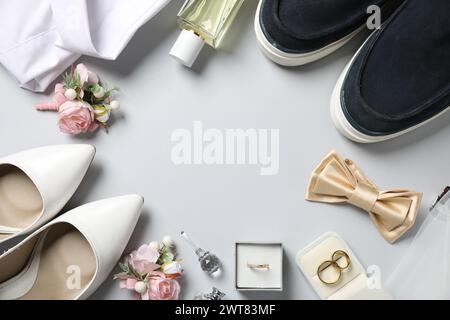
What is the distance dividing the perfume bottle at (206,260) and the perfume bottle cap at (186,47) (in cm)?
32

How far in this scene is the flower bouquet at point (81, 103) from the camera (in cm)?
94

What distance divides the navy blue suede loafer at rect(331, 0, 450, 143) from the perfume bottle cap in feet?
0.91

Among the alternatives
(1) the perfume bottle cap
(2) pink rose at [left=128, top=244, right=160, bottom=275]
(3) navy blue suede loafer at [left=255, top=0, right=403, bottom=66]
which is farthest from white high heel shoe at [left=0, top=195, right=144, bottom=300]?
(3) navy blue suede loafer at [left=255, top=0, right=403, bottom=66]

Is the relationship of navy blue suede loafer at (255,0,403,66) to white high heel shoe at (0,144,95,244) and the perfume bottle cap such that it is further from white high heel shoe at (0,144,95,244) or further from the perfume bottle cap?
white high heel shoe at (0,144,95,244)

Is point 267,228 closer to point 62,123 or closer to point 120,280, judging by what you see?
point 120,280

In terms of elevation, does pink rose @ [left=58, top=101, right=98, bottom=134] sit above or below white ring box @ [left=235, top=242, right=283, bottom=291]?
above

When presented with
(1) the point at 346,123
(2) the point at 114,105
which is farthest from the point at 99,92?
(1) the point at 346,123

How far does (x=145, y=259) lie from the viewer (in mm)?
951

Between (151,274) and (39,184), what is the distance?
249 millimetres

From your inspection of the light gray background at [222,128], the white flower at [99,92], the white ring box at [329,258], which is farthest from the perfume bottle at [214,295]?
Result: the white flower at [99,92]

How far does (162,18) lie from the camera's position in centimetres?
100

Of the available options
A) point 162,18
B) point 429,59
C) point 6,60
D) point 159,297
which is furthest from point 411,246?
point 6,60

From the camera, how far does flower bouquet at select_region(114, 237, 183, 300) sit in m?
0.94

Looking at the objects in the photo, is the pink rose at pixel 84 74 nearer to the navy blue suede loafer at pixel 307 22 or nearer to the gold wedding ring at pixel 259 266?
the navy blue suede loafer at pixel 307 22
